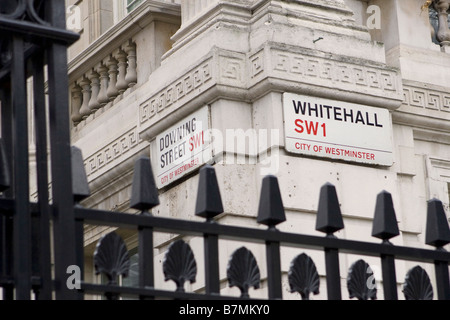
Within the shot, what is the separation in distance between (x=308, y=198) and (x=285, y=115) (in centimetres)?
65

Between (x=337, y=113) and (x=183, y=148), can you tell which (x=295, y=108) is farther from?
(x=183, y=148)

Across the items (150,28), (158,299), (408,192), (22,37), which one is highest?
(150,28)

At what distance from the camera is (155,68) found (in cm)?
1084

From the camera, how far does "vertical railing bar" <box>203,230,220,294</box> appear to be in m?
4.14

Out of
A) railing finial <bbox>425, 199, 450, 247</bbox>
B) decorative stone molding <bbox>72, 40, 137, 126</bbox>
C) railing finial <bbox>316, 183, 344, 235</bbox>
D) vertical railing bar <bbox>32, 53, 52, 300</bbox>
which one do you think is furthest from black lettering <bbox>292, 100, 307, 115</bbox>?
vertical railing bar <bbox>32, 53, 52, 300</bbox>

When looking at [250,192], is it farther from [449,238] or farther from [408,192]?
[449,238]

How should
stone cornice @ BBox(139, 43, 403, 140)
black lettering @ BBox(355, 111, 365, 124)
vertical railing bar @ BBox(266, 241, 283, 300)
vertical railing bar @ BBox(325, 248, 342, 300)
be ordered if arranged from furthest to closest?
1. black lettering @ BBox(355, 111, 365, 124)
2. stone cornice @ BBox(139, 43, 403, 140)
3. vertical railing bar @ BBox(325, 248, 342, 300)
4. vertical railing bar @ BBox(266, 241, 283, 300)

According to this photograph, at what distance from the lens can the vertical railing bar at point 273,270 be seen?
422 centimetres

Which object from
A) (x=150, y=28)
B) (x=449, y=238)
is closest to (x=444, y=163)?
(x=150, y=28)

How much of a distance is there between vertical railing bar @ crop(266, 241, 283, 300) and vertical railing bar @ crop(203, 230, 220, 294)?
19cm

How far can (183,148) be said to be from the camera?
957cm

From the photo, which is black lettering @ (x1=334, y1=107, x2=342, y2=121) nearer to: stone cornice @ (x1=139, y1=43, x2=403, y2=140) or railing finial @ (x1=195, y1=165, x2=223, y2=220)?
stone cornice @ (x1=139, y1=43, x2=403, y2=140)

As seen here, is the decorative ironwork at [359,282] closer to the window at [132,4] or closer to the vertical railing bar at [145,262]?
the vertical railing bar at [145,262]

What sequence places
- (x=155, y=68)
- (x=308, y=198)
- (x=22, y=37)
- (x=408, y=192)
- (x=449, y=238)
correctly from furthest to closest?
(x=155, y=68) < (x=408, y=192) < (x=308, y=198) < (x=449, y=238) < (x=22, y=37)
